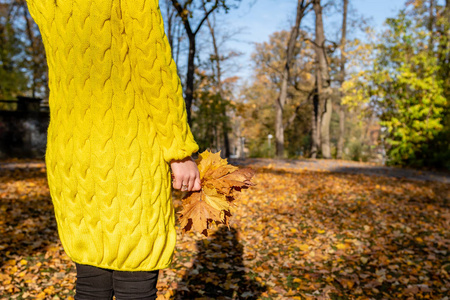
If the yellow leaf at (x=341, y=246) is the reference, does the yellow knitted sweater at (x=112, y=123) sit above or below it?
above

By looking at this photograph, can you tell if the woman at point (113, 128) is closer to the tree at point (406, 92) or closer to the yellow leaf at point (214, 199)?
the yellow leaf at point (214, 199)

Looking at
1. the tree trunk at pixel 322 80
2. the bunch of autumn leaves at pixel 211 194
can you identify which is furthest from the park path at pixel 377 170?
the bunch of autumn leaves at pixel 211 194

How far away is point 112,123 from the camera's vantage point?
1219mm

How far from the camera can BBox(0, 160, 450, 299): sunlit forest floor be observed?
3402mm

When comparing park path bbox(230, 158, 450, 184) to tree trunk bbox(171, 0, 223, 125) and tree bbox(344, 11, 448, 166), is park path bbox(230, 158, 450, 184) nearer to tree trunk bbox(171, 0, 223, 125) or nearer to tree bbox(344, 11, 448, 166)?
tree bbox(344, 11, 448, 166)

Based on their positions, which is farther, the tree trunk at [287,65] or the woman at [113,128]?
the tree trunk at [287,65]

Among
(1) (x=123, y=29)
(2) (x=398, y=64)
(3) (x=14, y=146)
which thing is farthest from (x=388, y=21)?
(3) (x=14, y=146)

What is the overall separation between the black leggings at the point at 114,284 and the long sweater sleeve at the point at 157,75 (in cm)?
46

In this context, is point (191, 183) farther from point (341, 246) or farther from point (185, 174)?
point (341, 246)

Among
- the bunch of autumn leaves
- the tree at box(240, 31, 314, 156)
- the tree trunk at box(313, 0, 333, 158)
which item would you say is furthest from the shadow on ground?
the tree at box(240, 31, 314, 156)

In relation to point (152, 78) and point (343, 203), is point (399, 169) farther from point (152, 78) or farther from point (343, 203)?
point (152, 78)

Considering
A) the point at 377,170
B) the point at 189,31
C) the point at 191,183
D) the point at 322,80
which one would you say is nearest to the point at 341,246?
the point at 191,183

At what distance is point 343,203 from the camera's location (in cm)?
693

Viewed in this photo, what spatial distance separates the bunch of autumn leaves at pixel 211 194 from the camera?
1367 mm
